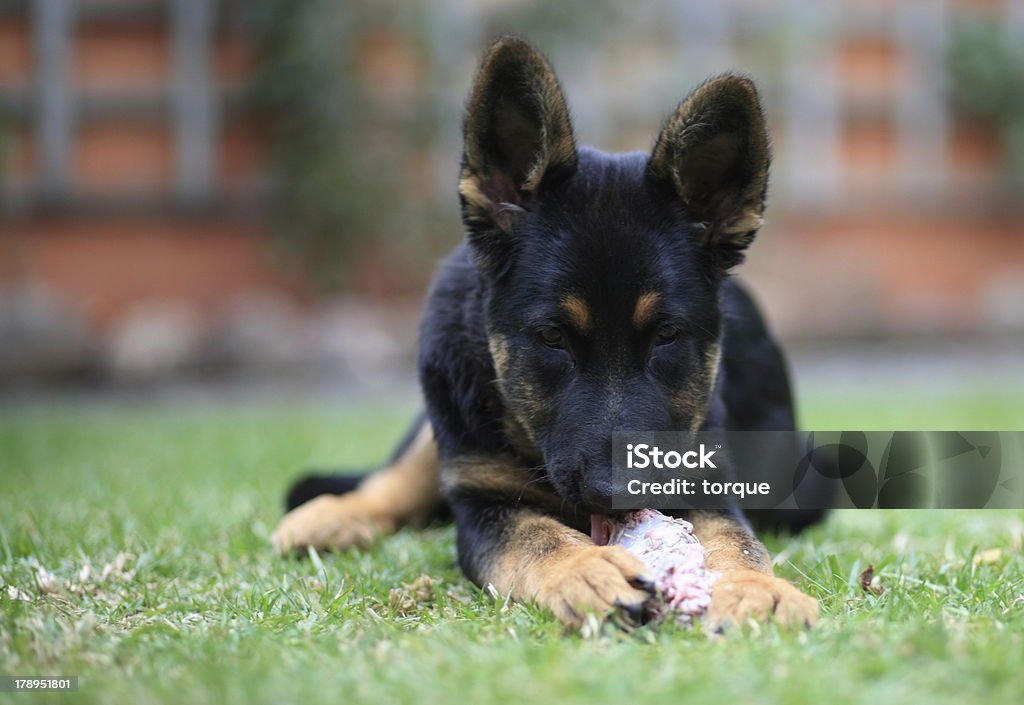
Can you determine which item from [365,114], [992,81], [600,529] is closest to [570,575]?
[600,529]

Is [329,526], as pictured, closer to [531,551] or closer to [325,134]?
[531,551]

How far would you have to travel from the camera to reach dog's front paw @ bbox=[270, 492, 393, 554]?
4457 millimetres

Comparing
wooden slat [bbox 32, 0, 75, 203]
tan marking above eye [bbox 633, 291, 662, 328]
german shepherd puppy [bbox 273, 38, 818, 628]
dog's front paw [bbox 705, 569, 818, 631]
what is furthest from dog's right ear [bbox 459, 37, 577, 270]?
wooden slat [bbox 32, 0, 75, 203]

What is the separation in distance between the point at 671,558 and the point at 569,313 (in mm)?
849

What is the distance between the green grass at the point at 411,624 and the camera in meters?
2.54

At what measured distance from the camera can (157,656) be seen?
2881 millimetres

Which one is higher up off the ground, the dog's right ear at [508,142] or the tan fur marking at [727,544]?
the dog's right ear at [508,142]

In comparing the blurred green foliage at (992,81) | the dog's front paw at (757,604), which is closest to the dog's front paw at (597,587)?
the dog's front paw at (757,604)

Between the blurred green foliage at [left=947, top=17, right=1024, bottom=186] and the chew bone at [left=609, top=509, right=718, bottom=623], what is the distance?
58.5 feet

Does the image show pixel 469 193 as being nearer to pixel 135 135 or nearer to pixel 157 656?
pixel 157 656

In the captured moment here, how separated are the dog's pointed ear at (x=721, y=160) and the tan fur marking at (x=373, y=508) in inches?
56.5

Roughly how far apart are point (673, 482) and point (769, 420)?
164 centimetres

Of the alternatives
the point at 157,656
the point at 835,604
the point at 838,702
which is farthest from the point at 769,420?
the point at 157,656

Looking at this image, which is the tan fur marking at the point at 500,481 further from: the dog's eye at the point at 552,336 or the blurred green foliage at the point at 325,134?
the blurred green foliage at the point at 325,134
